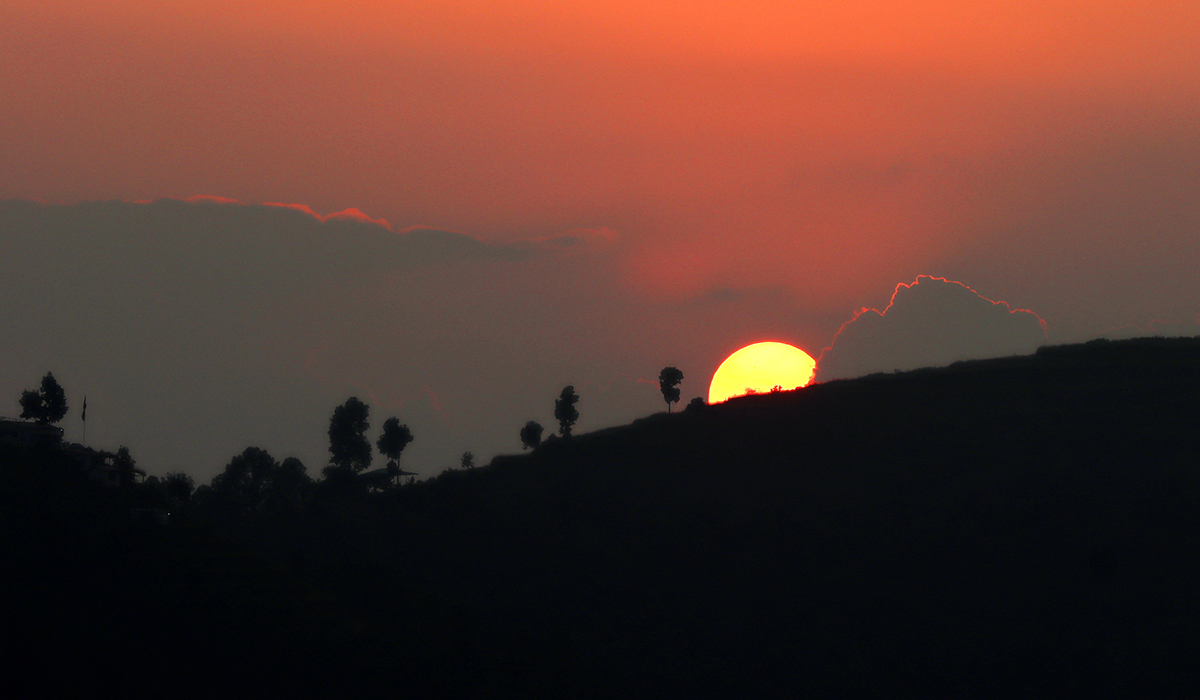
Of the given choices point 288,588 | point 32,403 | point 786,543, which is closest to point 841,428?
point 786,543

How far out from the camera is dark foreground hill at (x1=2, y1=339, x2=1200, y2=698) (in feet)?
337

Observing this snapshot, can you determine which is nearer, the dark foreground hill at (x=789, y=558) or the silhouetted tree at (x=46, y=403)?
the dark foreground hill at (x=789, y=558)

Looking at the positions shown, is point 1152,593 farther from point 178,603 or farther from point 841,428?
point 178,603

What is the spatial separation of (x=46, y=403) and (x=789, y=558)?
365 feet

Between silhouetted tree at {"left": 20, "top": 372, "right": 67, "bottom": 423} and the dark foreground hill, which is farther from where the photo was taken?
silhouetted tree at {"left": 20, "top": 372, "right": 67, "bottom": 423}

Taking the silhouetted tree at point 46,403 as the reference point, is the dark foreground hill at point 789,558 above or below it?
below

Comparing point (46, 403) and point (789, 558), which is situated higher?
point (46, 403)

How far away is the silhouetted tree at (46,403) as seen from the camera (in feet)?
508

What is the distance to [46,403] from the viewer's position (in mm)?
155375

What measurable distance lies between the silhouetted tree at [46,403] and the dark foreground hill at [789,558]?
1362 inches

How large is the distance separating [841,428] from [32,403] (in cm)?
12262

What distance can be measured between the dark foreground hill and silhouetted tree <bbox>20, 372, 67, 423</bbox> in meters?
34.6

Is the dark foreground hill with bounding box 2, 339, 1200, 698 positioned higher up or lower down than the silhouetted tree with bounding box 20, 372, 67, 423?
lower down

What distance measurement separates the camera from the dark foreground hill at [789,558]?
102812 millimetres
